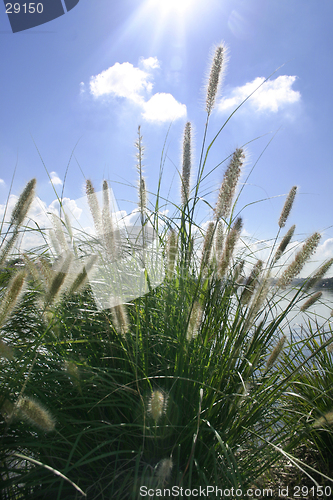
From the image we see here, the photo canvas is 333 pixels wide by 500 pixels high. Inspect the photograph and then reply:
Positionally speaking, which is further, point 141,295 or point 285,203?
point 285,203

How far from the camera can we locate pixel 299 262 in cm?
148

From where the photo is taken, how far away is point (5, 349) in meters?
0.94

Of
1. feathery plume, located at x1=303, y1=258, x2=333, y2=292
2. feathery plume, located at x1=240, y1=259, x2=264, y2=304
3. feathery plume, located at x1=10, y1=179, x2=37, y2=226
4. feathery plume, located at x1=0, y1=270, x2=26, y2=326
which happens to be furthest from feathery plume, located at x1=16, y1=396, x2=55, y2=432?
feathery plume, located at x1=303, y1=258, x2=333, y2=292

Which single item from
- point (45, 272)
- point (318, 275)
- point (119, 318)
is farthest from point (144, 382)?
point (318, 275)

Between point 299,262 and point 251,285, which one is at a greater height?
point 299,262

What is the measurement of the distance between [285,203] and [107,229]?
1198 mm

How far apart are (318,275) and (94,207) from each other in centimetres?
144

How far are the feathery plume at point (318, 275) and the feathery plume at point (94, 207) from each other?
4.14ft

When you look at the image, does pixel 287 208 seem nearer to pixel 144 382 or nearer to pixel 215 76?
pixel 215 76

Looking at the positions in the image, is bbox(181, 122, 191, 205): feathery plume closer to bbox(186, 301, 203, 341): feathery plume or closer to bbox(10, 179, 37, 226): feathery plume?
bbox(186, 301, 203, 341): feathery plume

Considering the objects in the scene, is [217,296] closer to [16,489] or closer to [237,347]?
[237,347]

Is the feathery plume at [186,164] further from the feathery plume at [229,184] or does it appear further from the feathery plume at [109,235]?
the feathery plume at [109,235]

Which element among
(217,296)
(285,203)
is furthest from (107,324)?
(285,203)

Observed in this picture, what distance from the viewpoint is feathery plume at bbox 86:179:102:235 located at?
1.37 meters
